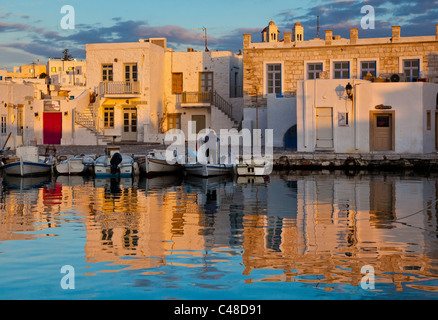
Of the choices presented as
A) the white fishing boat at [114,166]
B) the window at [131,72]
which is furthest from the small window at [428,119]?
the window at [131,72]

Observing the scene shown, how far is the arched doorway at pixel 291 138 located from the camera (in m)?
39.3

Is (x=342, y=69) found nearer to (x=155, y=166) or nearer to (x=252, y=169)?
(x=252, y=169)

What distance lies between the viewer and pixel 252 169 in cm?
3039

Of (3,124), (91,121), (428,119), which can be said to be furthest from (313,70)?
(3,124)

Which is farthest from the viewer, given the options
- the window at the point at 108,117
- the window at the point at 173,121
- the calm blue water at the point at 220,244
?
the window at the point at 173,121

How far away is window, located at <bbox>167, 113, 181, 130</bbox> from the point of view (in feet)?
150

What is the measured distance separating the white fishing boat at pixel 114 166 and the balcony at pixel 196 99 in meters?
13.5

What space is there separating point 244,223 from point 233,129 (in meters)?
26.9

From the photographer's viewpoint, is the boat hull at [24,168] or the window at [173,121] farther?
the window at [173,121]

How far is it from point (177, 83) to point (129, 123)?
503 cm

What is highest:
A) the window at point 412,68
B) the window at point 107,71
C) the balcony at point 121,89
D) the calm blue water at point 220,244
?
the window at point 107,71

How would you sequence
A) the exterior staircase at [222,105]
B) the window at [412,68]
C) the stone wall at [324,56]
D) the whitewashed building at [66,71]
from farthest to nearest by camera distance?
the whitewashed building at [66,71] < the exterior staircase at [222,105] < the window at [412,68] < the stone wall at [324,56]

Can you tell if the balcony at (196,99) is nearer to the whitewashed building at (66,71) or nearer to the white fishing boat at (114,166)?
the white fishing boat at (114,166)
